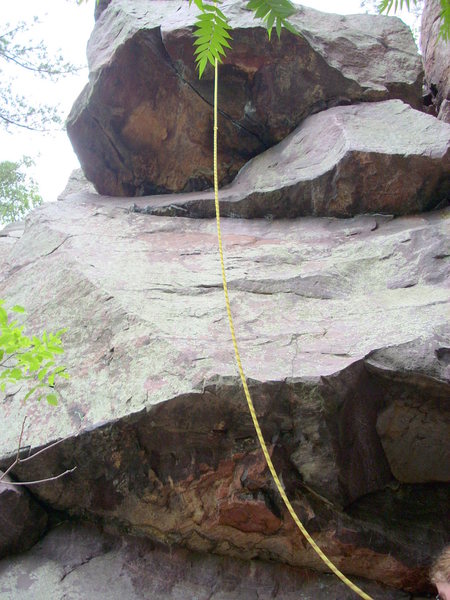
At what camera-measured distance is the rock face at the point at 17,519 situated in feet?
11.1

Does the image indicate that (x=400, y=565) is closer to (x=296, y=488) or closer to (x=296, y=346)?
(x=296, y=488)

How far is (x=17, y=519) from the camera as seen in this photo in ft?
11.2

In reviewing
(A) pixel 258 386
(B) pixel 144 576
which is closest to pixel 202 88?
(A) pixel 258 386

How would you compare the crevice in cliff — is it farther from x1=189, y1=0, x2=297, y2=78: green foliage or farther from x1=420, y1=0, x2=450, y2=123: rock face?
x1=189, y1=0, x2=297, y2=78: green foliage

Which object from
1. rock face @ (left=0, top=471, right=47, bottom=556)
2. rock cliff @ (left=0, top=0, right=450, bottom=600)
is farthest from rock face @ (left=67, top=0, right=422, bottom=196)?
rock face @ (left=0, top=471, right=47, bottom=556)

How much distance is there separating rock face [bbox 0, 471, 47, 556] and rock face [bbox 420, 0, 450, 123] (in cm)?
579

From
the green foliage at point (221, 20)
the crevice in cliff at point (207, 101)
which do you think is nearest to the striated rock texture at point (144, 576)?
the green foliage at point (221, 20)

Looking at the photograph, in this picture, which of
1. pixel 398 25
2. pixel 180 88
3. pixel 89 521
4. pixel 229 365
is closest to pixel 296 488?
pixel 229 365

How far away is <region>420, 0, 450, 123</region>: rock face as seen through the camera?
6.77m

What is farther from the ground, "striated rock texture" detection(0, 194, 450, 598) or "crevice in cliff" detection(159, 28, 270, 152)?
"crevice in cliff" detection(159, 28, 270, 152)

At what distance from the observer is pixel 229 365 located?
330 cm

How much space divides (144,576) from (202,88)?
516cm

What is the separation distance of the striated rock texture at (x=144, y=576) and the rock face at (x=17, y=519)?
0.08 metres

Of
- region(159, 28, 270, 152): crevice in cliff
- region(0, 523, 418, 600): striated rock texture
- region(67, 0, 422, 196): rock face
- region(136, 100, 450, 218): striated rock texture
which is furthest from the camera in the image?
region(159, 28, 270, 152): crevice in cliff
